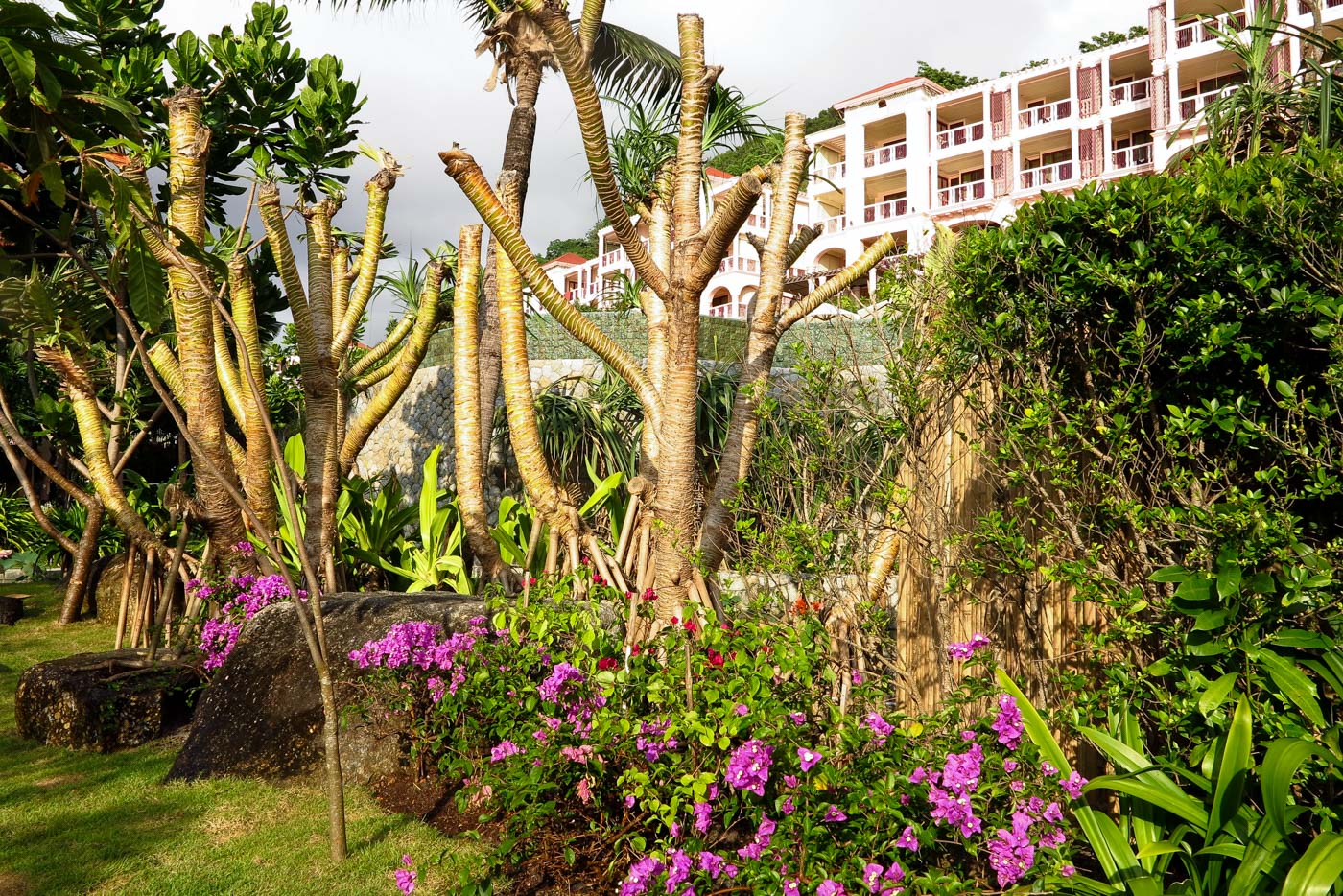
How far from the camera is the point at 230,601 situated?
19.7ft

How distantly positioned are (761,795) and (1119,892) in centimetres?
95

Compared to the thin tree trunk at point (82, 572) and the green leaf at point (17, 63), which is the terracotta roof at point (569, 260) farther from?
the green leaf at point (17, 63)

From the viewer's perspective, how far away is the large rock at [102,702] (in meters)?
5.00

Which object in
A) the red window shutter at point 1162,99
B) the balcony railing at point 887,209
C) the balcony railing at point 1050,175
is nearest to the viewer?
the red window shutter at point 1162,99

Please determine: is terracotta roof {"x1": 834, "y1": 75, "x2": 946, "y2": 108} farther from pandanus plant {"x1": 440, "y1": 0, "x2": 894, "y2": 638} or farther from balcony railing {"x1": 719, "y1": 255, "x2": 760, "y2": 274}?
pandanus plant {"x1": 440, "y1": 0, "x2": 894, "y2": 638}

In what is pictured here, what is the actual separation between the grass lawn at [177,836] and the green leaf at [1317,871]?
239cm

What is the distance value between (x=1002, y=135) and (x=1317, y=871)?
94.9 ft

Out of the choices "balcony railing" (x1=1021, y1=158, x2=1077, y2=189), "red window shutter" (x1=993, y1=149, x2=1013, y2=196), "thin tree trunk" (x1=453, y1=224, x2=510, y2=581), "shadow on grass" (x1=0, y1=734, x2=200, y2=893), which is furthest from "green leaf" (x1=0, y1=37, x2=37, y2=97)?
"red window shutter" (x1=993, y1=149, x2=1013, y2=196)

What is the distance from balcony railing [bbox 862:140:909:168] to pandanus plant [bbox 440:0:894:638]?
87.2ft

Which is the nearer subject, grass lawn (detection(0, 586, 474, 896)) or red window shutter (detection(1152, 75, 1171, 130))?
grass lawn (detection(0, 586, 474, 896))

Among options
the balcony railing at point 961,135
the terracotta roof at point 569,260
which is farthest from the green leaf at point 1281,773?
the terracotta roof at point 569,260

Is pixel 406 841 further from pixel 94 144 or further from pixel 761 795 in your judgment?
pixel 94 144

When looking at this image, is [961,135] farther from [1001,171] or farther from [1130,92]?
[1130,92]

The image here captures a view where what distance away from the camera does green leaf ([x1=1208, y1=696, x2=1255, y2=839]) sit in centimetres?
227
